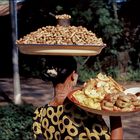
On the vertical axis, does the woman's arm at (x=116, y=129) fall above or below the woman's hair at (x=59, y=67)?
below

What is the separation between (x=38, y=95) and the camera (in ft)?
36.4

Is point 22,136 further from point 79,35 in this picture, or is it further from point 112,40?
point 112,40

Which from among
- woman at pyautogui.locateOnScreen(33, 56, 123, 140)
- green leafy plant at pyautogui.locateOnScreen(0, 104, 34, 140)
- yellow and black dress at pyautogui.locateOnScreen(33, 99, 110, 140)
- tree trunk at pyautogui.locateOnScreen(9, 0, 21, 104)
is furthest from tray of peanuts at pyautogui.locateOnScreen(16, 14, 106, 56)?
tree trunk at pyautogui.locateOnScreen(9, 0, 21, 104)

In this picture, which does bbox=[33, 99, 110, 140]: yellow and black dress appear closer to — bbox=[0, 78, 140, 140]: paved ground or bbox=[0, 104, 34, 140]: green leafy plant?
bbox=[0, 104, 34, 140]: green leafy plant

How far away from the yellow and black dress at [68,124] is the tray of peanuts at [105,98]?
0.08 metres

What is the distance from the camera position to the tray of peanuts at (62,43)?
2277mm

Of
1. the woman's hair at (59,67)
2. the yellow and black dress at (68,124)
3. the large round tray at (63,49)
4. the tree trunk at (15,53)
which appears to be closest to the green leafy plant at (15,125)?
the yellow and black dress at (68,124)

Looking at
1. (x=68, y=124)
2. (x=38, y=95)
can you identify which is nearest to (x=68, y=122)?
(x=68, y=124)

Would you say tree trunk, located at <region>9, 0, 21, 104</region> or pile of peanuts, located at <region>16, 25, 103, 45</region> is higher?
pile of peanuts, located at <region>16, 25, 103, 45</region>

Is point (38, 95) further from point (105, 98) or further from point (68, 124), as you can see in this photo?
point (105, 98)

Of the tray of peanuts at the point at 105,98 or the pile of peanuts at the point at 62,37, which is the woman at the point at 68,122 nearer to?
the tray of peanuts at the point at 105,98

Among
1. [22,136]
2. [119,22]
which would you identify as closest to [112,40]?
[119,22]

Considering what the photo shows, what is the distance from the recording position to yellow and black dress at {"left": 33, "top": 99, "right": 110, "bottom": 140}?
7.20 feet

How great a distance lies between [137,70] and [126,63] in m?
0.54
